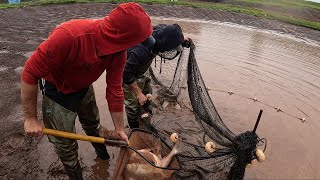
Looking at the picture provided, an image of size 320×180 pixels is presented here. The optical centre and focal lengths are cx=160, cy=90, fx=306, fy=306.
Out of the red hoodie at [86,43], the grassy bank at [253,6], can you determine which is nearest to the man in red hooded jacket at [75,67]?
the red hoodie at [86,43]

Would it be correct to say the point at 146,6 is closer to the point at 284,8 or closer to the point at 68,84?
the point at 284,8

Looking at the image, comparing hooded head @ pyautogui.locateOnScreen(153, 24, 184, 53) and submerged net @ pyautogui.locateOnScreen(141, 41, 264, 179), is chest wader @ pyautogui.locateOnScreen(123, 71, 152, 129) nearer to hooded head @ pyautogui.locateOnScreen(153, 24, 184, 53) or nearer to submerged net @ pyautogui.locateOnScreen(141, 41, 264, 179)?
submerged net @ pyautogui.locateOnScreen(141, 41, 264, 179)

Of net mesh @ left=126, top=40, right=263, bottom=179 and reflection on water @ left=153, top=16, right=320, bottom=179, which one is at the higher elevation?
net mesh @ left=126, top=40, right=263, bottom=179

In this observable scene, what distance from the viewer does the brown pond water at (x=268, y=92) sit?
4715mm

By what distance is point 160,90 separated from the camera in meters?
6.13

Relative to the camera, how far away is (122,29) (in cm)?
240

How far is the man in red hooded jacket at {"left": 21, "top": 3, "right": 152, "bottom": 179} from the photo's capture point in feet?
7.95

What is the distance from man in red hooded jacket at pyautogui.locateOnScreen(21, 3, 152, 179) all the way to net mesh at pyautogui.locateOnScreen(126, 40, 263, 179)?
3.47 feet

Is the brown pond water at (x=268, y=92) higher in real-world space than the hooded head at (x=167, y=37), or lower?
lower

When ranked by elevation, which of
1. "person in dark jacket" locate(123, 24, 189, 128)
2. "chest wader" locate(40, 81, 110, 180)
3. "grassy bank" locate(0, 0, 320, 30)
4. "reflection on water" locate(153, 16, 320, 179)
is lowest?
"reflection on water" locate(153, 16, 320, 179)

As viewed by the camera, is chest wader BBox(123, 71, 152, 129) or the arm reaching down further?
chest wader BBox(123, 71, 152, 129)

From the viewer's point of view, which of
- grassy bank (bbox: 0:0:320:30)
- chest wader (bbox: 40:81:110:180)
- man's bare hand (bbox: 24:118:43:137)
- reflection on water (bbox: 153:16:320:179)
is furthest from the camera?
grassy bank (bbox: 0:0:320:30)

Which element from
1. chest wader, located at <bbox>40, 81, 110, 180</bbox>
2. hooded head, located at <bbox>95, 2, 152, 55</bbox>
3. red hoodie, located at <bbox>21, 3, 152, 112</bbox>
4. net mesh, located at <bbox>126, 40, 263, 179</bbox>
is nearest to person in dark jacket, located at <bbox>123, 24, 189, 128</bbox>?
net mesh, located at <bbox>126, 40, 263, 179</bbox>

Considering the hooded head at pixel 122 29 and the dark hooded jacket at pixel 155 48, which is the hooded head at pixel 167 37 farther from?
the hooded head at pixel 122 29
